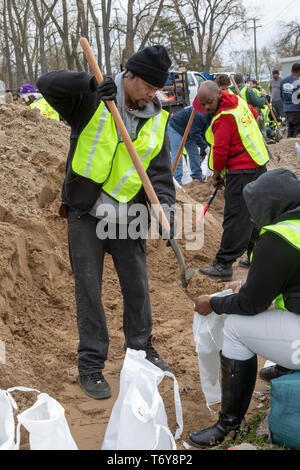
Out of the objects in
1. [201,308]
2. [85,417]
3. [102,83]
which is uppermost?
[102,83]

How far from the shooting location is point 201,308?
120 inches

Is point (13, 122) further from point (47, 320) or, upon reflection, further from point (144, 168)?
point (144, 168)

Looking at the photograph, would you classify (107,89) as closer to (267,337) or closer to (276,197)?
(276,197)

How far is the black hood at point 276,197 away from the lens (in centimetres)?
267

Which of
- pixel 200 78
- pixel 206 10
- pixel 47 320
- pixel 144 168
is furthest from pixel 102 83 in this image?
pixel 206 10

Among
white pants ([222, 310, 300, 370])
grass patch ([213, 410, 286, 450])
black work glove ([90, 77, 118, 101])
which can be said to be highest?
black work glove ([90, 77, 118, 101])

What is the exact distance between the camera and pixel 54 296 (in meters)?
4.90

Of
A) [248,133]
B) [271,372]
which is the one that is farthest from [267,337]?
[248,133]

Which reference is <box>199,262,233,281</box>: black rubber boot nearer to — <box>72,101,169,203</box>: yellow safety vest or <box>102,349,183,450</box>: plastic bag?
<box>72,101,169,203</box>: yellow safety vest

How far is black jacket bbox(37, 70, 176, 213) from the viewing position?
3.13 metres

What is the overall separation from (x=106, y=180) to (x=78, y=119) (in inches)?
15.5

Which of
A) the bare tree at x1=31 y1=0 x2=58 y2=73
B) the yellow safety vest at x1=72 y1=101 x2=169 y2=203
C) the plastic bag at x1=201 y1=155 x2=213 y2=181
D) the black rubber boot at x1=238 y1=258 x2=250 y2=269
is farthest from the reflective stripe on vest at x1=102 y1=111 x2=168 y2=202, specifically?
the bare tree at x1=31 y1=0 x2=58 y2=73

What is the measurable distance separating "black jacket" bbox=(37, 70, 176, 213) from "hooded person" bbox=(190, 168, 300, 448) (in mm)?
900

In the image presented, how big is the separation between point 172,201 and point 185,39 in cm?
3643
